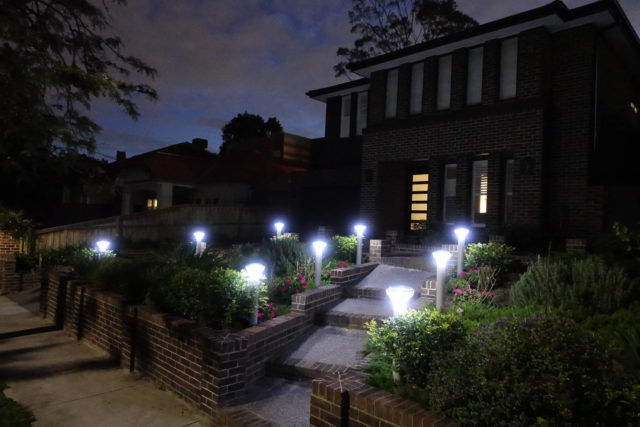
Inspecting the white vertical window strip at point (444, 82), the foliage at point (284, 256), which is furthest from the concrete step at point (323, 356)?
the white vertical window strip at point (444, 82)

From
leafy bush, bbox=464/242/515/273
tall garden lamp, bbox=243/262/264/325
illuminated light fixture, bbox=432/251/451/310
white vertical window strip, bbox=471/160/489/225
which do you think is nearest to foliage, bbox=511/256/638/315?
illuminated light fixture, bbox=432/251/451/310

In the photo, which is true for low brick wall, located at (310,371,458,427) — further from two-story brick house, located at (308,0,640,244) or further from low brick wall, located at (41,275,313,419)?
two-story brick house, located at (308,0,640,244)

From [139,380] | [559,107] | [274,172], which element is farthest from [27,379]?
[274,172]

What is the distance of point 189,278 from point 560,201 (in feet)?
30.0

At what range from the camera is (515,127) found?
10.8 m

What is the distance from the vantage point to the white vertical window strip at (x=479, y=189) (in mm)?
11664

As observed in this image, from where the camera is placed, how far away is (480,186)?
11805mm

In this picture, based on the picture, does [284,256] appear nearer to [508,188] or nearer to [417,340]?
[417,340]

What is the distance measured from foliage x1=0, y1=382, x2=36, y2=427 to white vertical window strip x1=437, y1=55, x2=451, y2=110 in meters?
11.8

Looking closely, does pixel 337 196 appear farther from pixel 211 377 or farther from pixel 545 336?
pixel 545 336

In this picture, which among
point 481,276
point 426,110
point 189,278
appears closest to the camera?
point 189,278

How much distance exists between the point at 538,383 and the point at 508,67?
34.3 feet

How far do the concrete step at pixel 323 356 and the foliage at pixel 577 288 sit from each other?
2.29 metres

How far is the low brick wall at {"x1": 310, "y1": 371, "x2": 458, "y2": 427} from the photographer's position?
309 cm
